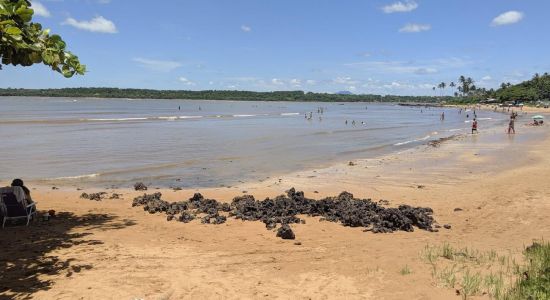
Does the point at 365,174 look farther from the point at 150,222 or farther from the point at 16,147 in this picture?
the point at 16,147

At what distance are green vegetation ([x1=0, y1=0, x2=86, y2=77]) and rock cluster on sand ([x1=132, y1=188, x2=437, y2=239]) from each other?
5005mm


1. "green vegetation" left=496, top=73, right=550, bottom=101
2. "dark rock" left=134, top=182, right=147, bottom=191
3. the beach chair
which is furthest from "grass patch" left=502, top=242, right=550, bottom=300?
"green vegetation" left=496, top=73, right=550, bottom=101

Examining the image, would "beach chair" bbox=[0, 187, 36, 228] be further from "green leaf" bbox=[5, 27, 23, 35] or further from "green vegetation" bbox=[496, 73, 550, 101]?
"green vegetation" bbox=[496, 73, 550, 101]

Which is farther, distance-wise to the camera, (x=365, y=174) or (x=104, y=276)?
(x=365, y=174)

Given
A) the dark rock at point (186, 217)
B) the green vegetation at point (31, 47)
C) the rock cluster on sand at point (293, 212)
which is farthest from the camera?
the dark rock at point (186, 217)

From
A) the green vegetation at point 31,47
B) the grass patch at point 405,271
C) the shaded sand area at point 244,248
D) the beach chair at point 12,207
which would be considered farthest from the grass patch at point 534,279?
the beach chair at point 12,207

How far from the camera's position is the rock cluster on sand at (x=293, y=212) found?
10.0m

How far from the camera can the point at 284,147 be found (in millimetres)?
29422

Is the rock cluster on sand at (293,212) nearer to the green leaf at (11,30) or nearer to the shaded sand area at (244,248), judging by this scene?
the shaded sand area at (244,248)

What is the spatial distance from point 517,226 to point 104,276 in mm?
8493

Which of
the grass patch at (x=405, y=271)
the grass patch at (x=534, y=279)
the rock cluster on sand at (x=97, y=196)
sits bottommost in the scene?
the rock cluster on sand at (x=97, y=196)

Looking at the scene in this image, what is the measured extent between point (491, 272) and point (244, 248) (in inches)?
160

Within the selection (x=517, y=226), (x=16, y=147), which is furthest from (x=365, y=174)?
(x=16, y=147)

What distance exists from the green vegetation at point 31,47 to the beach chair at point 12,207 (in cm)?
469
